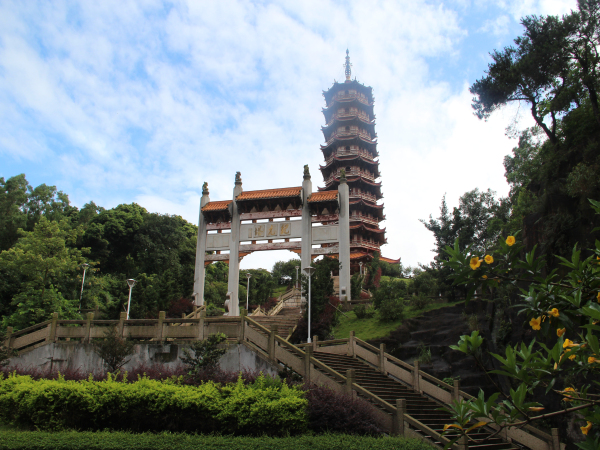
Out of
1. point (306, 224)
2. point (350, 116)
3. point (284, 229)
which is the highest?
point (350, 116)

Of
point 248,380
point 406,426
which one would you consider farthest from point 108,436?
point 406,426

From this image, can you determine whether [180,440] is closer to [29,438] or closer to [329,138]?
[29,438]

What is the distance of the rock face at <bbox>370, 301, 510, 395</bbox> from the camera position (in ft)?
53.4

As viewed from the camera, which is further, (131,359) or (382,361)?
(131,359)

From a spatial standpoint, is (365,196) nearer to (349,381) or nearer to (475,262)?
(349,381)

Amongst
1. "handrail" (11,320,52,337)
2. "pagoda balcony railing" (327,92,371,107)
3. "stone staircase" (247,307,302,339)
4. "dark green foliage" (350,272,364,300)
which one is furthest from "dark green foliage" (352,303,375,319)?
"pagoda balcony railing" (327,92,371,107)

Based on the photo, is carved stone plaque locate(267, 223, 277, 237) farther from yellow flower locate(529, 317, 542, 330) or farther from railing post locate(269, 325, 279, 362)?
yellow flower locate(529, 317, 542, 330)

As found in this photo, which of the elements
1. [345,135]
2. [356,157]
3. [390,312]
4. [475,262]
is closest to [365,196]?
[356,157]

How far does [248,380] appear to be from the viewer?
37.8 feet

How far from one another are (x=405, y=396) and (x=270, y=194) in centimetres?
1803

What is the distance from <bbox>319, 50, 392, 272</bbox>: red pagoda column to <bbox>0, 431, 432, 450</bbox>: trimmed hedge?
97.1 feet

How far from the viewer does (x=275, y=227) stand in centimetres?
2809

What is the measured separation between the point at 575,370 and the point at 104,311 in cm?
3057

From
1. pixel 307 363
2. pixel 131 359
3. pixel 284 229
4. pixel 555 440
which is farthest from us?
pixel 284 229
